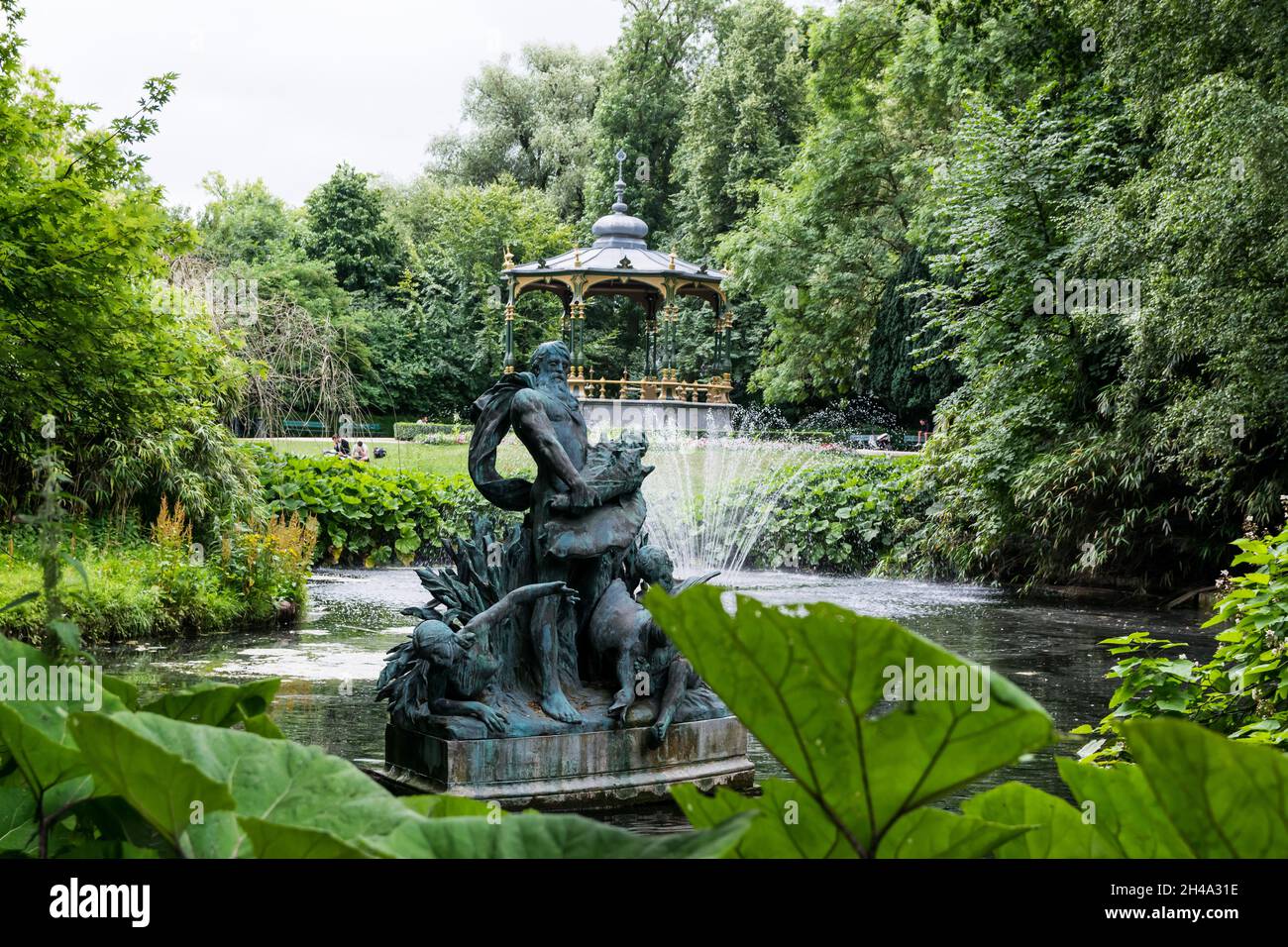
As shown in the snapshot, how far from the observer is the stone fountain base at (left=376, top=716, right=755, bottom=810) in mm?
5719

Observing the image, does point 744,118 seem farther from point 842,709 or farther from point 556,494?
point 842,709

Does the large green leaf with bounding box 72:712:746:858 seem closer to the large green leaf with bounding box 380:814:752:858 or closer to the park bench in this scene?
the large green leaf with bounding box 380:814:752:858

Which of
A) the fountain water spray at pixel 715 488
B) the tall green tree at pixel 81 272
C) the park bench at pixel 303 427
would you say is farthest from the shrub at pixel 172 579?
the park bench at pixel 303 427

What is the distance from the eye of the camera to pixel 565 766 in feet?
19.5

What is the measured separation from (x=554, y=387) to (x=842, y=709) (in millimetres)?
5818

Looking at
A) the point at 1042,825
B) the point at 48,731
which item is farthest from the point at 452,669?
the point at 1042,825

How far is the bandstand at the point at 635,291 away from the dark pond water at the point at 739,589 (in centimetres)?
903

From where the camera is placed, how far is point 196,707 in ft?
3.67

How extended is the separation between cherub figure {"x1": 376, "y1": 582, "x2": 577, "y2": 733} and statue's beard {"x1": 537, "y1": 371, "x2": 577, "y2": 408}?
95 centimetres

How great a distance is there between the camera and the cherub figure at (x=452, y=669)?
5699 mm
